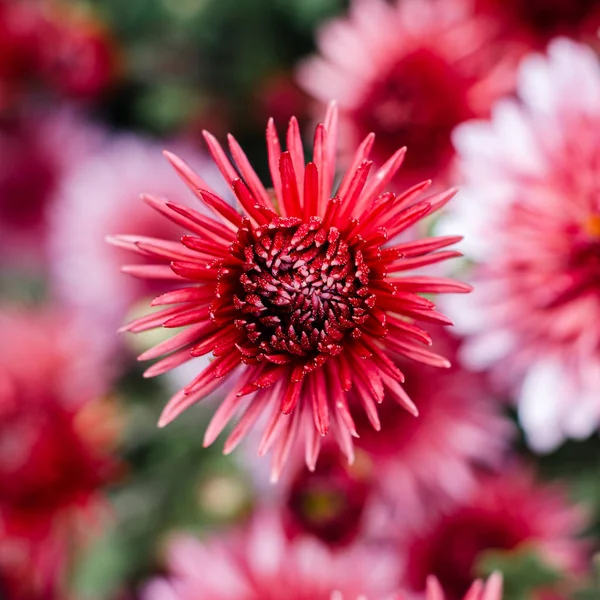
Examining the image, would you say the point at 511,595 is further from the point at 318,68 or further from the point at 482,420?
the point at 318,68

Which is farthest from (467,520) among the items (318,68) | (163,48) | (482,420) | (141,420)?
(163,48)

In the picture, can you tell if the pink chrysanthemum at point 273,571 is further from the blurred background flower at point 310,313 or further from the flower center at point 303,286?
the flower center at point 303,286

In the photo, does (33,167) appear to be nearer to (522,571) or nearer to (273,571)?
(273,571)

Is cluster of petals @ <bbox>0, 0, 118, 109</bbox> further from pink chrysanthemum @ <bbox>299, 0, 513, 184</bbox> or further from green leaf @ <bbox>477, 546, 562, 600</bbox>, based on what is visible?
green leaf @ <bbox>477, 546, 562, 600</bbox>

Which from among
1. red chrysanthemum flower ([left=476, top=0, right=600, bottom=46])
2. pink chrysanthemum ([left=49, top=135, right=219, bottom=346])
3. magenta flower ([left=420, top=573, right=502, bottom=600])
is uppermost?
pink chrysanthemum ([left=49, top=135, right=219, bottom=346])

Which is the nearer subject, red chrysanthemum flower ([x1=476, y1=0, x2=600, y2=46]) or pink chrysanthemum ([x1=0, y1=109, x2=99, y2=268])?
red chrysanthemum flower ([x1=476, y1=0, x2=600, y2=46])

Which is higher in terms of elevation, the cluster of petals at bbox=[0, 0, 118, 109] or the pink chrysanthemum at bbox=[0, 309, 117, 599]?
the cluster of petals at bbox=[0, 0, 118, 109]

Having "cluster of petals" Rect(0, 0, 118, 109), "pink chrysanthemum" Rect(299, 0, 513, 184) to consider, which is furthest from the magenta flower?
"cluster of petals" Rect(0, 0, 118, 109)
